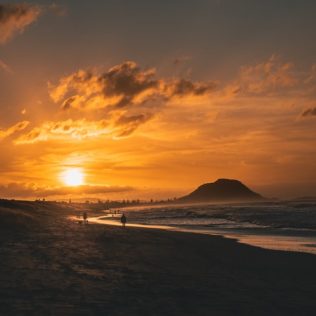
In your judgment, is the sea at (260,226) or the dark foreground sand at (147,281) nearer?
the dark foreground sand at (147,281)

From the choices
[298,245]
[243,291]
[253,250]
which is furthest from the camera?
[298,245]

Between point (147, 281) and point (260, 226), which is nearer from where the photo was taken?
point (147, 281)

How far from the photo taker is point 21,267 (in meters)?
17.3

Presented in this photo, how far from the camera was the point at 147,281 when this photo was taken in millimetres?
16000

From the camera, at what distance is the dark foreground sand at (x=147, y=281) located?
39.9ft

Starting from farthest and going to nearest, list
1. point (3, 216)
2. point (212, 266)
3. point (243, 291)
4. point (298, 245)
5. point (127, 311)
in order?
1. point (3, 216)
2. point (298, 245)
3. point (212, 266)
4. point (243, 291)
5. point (127, 311)

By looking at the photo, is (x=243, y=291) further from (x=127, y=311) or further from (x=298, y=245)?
(x=298, y=245)

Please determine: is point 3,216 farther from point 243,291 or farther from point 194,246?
point 243,291

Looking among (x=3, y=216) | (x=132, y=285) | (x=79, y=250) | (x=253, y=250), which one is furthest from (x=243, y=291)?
(x=3, y=216)

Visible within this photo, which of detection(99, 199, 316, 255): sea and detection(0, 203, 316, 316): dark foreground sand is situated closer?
detection(0, 203, 316, 316): dark foreground sand

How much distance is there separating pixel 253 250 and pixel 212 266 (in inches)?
337

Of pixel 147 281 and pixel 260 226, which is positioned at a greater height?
pixel 260 226

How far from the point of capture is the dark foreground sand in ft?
39.9

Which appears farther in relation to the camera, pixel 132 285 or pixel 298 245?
pixel 298 245
